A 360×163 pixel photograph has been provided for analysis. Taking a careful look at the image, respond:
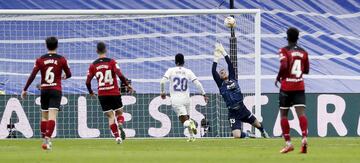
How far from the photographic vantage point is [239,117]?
2622cm

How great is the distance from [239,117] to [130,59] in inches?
223

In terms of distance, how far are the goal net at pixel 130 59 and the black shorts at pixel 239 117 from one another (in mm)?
892

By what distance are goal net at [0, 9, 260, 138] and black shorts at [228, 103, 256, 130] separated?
892 mm

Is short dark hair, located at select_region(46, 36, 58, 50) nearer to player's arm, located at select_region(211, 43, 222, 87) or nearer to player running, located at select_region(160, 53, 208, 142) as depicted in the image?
player running, located at select_region(160, 53, 208, 142)

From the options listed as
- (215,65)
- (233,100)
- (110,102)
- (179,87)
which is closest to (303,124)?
(110,102)

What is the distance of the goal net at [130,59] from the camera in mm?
27781

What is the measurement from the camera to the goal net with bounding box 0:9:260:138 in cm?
2778

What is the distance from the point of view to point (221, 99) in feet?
93.1

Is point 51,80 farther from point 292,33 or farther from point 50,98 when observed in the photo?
point 292,33

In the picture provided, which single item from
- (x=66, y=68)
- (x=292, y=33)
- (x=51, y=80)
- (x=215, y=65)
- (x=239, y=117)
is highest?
(x=215, y=65)

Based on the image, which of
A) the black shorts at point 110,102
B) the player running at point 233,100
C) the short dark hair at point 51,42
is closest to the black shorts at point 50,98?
the short dark hair at point 51,42

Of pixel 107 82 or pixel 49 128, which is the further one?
pixel 107 82

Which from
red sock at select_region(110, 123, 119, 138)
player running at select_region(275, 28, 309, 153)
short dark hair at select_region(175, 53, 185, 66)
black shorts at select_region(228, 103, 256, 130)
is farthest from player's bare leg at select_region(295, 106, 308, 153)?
black shorts at select_region(228, 103, 256, 130)

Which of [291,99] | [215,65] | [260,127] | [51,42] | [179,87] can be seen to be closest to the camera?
[291,99]
